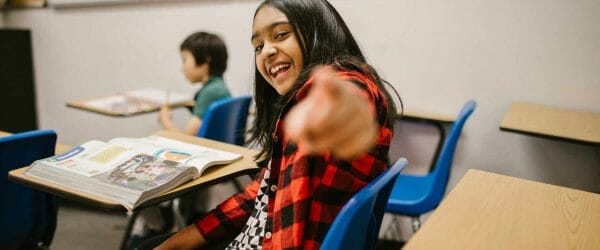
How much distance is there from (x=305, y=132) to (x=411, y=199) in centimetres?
149

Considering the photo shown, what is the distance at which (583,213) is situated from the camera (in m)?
1.05

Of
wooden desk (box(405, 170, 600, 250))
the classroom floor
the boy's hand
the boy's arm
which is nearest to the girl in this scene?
the boy's hand

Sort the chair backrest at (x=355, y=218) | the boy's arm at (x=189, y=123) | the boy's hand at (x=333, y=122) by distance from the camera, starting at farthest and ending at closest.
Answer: the boy's arm at (x=189, y=123), the chair backrest at (x=355, y=218), the boy's hand at (x=333, y=122)

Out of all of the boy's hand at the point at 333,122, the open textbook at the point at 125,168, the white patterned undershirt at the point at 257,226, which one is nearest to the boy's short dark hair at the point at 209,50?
the open textbook at the point at 125,168

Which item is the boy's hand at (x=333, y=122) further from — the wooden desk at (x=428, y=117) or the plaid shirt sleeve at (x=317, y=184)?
the wooden desk at (x=428, y=117)

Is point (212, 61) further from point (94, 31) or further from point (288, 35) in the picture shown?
point (288, 35)

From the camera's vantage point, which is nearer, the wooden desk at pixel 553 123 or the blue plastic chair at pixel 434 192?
the wooden desk at pixel 553 123

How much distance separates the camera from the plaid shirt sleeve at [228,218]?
4.39 ft

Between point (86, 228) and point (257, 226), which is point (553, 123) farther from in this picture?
point (86, 228)

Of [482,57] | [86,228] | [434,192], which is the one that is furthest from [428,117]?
[86,228]

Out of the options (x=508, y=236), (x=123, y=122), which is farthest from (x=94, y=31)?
(x=508, y=236)

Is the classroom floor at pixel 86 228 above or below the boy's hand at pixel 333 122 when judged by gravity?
below

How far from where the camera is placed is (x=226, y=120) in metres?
2.18

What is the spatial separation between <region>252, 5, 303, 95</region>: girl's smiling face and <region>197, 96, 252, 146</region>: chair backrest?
2.92 feet
